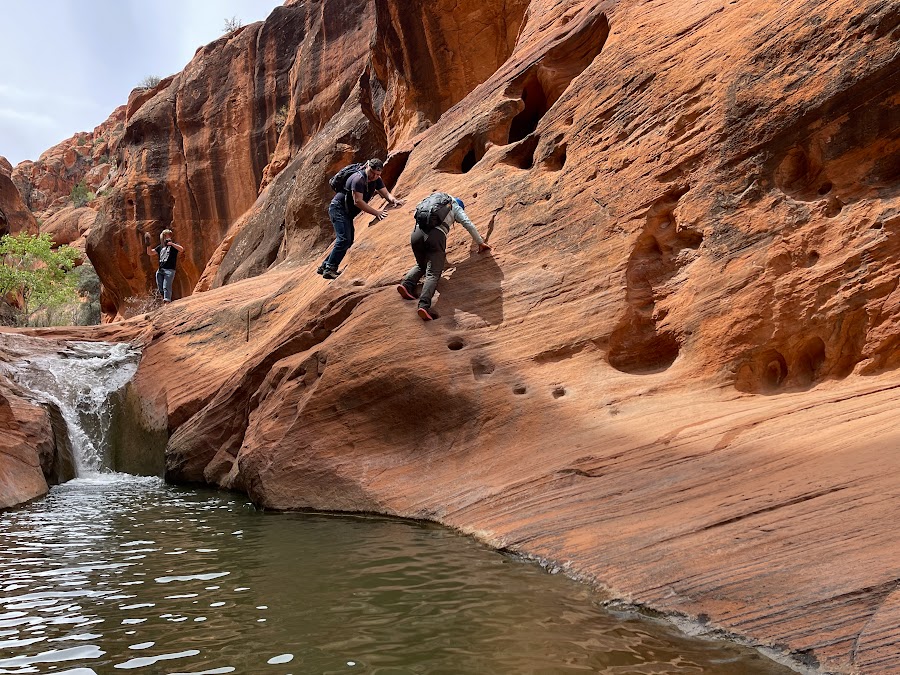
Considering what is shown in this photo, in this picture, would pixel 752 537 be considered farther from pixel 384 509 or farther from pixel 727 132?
pixel 727 132

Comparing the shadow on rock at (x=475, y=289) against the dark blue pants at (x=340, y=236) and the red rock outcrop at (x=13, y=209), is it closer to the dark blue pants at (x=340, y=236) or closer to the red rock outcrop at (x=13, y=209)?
the dark blue pants at (x=340, y=236)

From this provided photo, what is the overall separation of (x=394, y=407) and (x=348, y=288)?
2.59m

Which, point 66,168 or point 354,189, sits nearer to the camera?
point 354,189

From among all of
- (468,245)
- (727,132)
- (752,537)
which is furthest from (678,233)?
(752,537)

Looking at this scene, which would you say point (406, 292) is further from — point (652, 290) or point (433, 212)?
point (652, 290)

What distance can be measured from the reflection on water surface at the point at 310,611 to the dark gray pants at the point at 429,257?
9.68ft

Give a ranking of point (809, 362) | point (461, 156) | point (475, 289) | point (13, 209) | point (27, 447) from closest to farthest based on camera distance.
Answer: point (809, 362)
point (475, 289)
point (27, 447)
point (461, 156)
point (13, 209)

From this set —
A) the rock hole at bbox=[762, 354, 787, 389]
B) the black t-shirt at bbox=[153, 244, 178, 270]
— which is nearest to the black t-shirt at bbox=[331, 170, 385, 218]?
the rock hole at bbox=[762, 354, 787, 389]

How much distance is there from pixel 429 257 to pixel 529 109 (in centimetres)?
458

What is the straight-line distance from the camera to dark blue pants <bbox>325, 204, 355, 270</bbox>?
38.2 feet

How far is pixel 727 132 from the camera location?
24.9 feet

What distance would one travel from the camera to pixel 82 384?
14.4 meters

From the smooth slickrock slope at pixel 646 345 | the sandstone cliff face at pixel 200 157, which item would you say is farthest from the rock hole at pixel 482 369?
the sandstone cliff face at pixel 200 157

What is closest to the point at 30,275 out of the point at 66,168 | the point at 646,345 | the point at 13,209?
the point at 13,209
